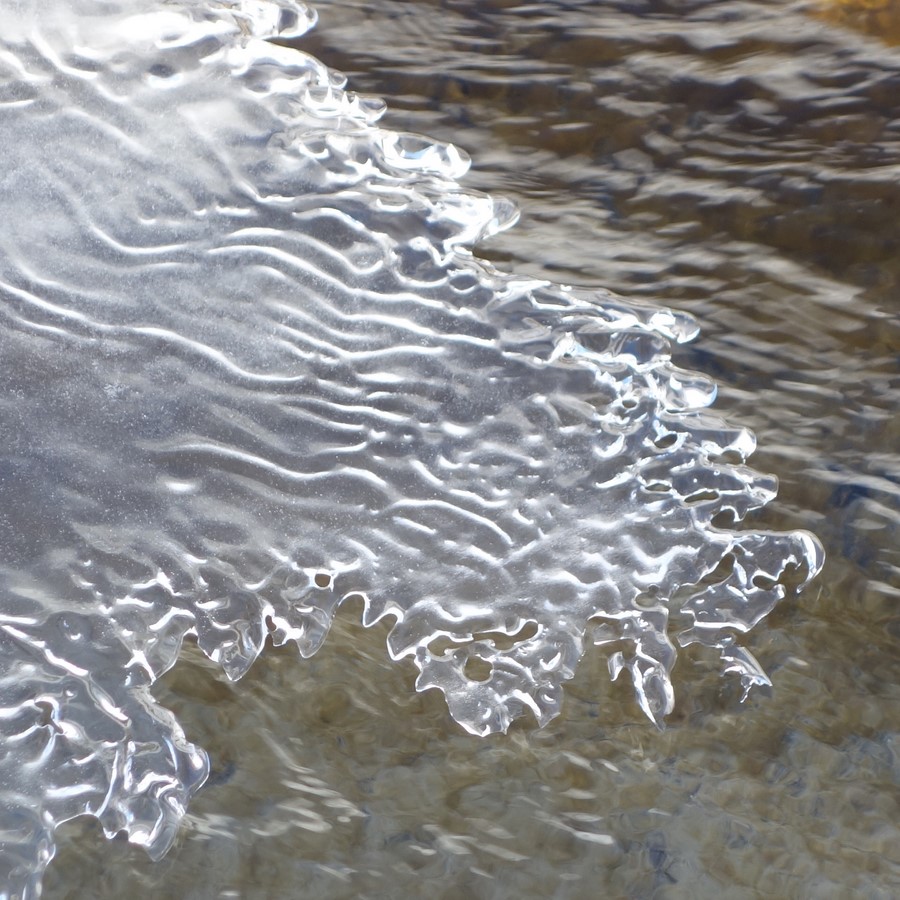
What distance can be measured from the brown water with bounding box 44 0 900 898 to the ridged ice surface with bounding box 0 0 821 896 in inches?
1.8

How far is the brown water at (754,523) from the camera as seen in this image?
130cm

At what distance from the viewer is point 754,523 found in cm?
157

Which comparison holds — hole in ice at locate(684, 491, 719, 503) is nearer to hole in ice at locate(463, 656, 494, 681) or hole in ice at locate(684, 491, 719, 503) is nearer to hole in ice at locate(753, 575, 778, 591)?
hole in ice at locate(753, 575, 778, 591)

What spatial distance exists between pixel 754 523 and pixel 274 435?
0.67 m

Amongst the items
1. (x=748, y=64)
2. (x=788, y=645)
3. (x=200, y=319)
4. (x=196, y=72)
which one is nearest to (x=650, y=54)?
(x=748, y=64)

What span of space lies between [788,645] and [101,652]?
2.86 feet

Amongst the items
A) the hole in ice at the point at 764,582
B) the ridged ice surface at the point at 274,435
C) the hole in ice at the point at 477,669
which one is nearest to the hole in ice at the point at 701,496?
the ridged ice surface at the point at 274,435

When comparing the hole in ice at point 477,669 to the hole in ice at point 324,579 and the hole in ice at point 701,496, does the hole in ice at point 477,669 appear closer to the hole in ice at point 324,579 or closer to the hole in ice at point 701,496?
the hole in ice at point 324,579

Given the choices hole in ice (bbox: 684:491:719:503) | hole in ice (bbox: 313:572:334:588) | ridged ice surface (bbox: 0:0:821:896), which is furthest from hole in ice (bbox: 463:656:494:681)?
hole in ice (bbox: 684:491:719:503)

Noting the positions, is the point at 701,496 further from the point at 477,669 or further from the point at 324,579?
the point at 324,579

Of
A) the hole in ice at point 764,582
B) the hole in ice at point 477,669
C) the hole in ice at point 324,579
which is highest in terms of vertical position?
the hole in ice at point 764,582

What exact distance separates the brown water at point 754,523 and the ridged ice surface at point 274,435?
47 millimetres

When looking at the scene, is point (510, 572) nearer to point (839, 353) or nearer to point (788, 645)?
point (788, 645)

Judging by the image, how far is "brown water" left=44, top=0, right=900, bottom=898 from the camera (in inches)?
51.0
